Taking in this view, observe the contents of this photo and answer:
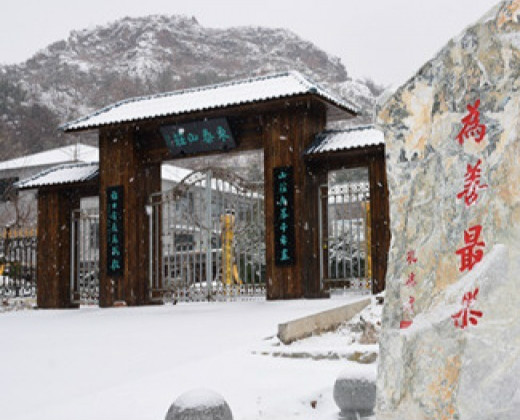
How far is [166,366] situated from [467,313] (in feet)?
14.6

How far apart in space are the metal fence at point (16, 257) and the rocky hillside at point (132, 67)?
18647 millimetres

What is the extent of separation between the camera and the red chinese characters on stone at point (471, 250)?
2771 mm

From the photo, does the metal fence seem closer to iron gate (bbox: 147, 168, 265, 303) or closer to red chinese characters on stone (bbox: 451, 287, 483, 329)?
iron gate (bbox: 147, 168, 265, 303)

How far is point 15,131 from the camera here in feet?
119

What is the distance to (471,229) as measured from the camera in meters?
2.83

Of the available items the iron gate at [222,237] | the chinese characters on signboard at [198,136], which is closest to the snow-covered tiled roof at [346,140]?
the iron gate at [222,237]

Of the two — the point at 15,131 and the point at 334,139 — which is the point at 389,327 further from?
the point at 15,131

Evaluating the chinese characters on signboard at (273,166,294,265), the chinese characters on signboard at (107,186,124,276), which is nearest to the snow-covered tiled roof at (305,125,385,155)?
the chinese characters on signboard at (273,166,294,265)

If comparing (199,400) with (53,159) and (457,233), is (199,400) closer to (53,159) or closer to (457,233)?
(457,233)

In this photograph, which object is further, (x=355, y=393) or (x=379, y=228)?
(x=379, y=228)

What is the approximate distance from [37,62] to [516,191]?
60507 mm

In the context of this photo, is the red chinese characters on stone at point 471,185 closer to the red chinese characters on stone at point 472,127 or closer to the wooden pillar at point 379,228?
the red chinese characters on stone at point 472,127

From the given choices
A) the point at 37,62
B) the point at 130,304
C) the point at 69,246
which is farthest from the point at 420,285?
the point at 37,62

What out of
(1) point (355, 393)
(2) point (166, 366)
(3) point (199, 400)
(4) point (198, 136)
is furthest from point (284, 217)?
(3) point (199, 400)
